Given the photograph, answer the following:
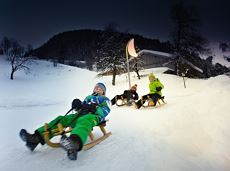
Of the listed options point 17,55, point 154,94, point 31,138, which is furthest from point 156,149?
point 17,55

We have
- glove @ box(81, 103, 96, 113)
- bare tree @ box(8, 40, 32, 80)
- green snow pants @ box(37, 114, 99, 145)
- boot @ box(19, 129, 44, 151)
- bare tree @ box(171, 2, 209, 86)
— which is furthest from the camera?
bare tree @ box(8, 40, 32, 80)

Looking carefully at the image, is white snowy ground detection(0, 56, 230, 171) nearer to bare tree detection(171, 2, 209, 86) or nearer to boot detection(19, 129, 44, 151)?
boot detection(19, 129, 44, 151)

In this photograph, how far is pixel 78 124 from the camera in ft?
12.2

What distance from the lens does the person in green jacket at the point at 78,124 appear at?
331cm

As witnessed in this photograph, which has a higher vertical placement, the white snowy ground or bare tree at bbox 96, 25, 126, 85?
bare tree at bbox 96, 25, 126, 85

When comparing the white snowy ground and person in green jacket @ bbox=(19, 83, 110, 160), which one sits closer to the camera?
person in green jacket @ bbox=(19, 83, 110, 160)

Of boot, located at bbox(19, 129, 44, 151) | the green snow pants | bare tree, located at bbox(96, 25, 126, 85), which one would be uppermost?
bare tree, located at bbox(96, 25, 126, 85)

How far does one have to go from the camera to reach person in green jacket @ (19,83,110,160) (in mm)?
3309

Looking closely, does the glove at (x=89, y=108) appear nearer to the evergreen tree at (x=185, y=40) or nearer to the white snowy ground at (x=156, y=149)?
the white snowy ground at (x=156, y=149)

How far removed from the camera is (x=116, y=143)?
14.9 feet

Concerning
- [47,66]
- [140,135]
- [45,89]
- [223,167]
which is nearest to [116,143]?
[140,135]

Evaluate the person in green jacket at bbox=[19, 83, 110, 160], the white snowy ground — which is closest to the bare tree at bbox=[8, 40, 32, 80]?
the white snowy ground

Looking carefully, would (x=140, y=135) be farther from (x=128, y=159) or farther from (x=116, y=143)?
(x=128, y=159)

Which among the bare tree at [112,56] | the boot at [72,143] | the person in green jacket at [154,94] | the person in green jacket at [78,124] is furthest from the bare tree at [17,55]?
the boot at [72,143]
